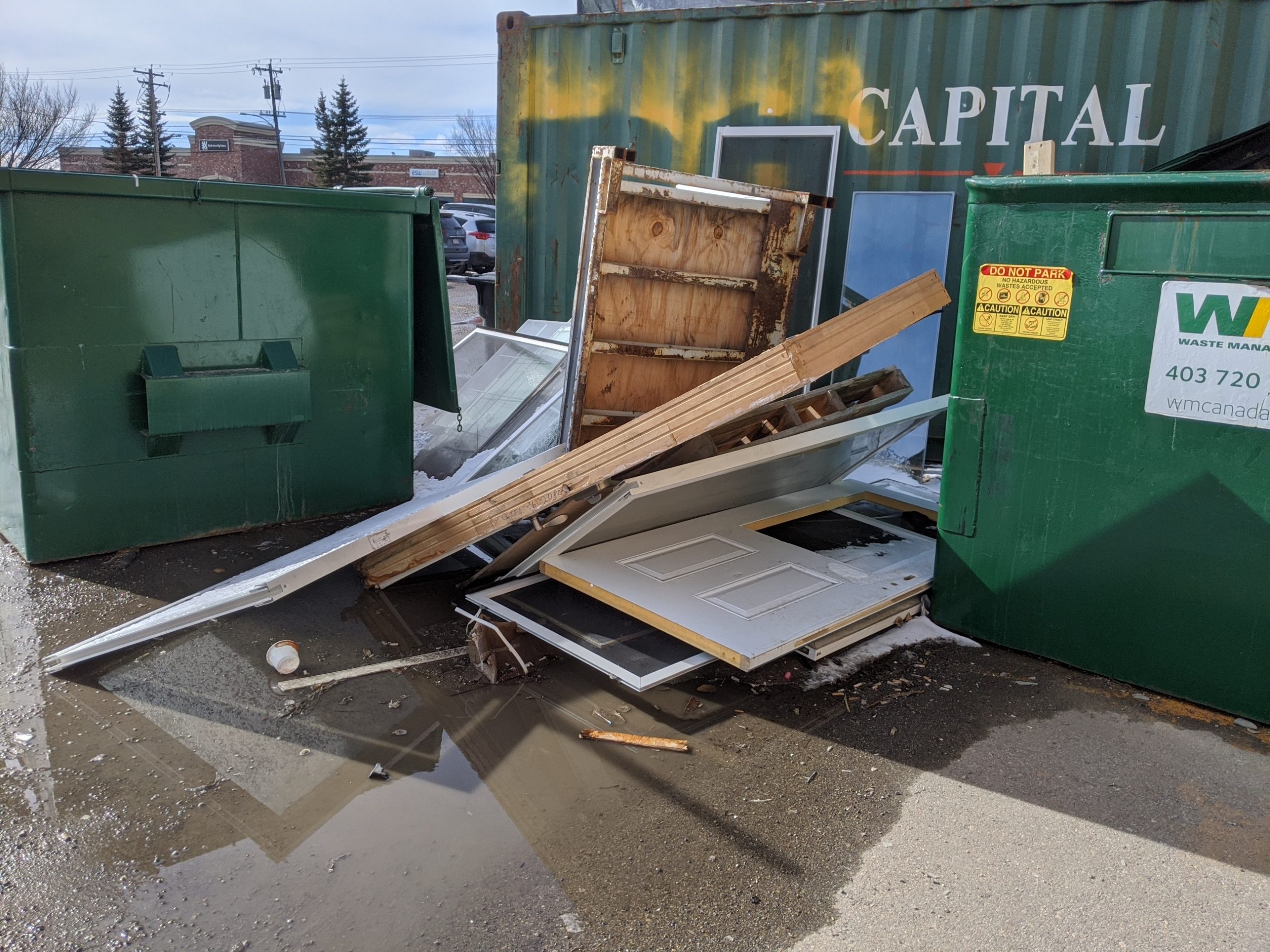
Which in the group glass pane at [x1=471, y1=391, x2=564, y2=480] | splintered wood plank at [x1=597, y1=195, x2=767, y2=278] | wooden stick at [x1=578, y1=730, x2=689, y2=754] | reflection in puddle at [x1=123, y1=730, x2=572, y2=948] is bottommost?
reflection in puddle at [x1=123, y1=730, x2=572, y2=948]

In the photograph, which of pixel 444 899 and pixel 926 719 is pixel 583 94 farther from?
pixel 444 899

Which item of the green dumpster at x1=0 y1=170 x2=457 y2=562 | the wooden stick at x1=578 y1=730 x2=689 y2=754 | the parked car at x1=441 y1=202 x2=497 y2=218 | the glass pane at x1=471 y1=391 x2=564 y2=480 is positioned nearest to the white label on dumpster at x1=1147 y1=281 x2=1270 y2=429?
the wooden stick at x1=578 y1=730 x2=689 y2=754

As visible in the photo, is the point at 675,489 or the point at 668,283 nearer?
the point at 675,489

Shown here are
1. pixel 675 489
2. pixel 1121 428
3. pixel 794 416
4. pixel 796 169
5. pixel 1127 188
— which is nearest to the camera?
pixel 1127 188

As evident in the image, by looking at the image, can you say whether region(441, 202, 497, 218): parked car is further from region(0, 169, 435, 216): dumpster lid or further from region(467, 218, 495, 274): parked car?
region(0, 169, 435, 216): dumpster lid

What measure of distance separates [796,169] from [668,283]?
184 cm

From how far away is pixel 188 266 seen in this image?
4.34m

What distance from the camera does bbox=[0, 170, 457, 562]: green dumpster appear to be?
4047 mm

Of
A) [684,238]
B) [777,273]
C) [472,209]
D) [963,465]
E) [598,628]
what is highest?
[472,209]

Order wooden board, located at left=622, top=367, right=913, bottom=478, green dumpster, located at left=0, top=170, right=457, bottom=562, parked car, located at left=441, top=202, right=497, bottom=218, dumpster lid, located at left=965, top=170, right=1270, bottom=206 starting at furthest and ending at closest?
parked car, located at left=441, top=202, right=497, bottom=218 < green dumpster, located at left=0, top=170, right=457, bottom=562 < wooden board, located at left=622, top=367, right=913, bottom=478 < dumpster lid, located at left=965, top=170, right=1270, bottom=206

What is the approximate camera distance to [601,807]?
2740mm

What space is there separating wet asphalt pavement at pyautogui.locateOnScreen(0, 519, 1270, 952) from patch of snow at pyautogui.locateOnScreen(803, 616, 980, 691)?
0.05 m

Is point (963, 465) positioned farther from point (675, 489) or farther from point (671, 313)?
point (671, 313)

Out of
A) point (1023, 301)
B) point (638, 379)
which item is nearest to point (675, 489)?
point (638, 379)
